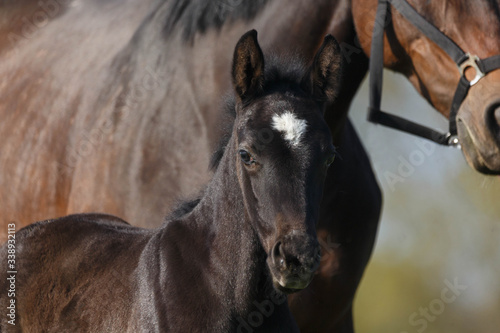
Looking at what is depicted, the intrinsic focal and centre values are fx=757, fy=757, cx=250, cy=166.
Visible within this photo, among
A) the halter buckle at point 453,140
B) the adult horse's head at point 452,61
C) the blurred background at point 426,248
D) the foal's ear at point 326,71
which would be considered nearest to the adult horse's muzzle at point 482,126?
the adult horse's head at point 452,61

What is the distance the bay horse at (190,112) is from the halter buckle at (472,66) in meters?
0.03

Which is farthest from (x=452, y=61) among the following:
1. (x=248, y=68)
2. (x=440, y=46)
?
(x=248, y=68)

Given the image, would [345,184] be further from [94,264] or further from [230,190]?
[94,264]

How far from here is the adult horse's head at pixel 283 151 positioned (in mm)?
2859

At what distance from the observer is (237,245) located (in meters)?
3.33

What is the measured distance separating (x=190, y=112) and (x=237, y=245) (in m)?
1.31

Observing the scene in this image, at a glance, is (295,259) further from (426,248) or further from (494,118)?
(426,248)

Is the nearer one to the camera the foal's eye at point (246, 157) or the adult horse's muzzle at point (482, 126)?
the foal's eye at point (246, 157)

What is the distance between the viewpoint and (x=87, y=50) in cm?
531

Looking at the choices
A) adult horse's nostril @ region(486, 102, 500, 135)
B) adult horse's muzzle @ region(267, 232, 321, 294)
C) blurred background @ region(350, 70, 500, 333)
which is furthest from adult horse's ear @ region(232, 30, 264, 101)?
blurred background @ region(350, 70, 500, 333)

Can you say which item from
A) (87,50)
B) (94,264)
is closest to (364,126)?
(87,50)

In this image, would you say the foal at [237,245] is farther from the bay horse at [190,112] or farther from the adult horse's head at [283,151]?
the bay horse at [190,112]

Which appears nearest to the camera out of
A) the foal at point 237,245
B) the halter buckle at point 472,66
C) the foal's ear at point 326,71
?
the foal at point 237,245

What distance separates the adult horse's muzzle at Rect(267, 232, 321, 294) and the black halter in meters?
1.33
